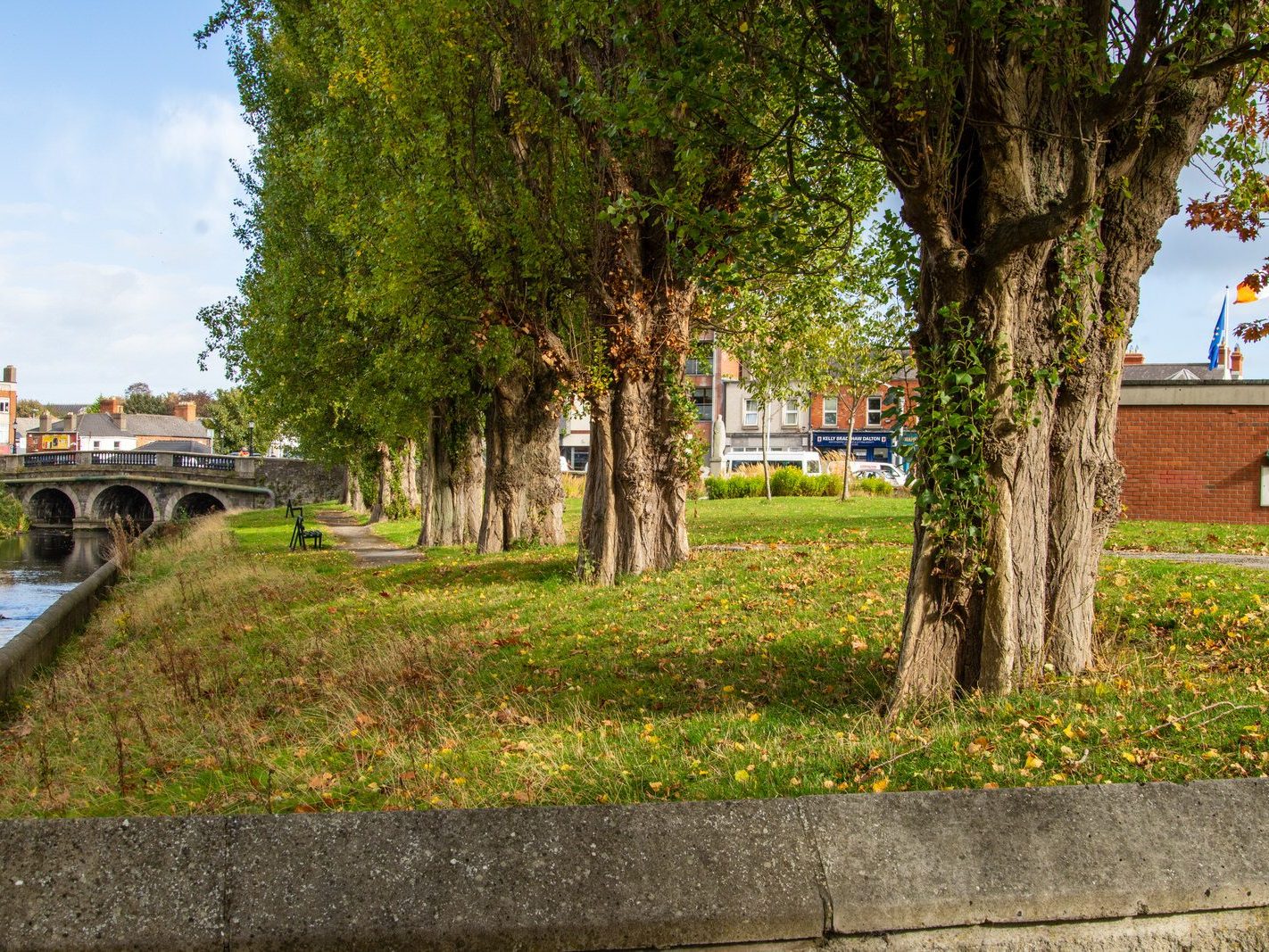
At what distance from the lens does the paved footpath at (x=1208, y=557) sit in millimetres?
12273

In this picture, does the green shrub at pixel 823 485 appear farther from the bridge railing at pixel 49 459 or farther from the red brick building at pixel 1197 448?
the bridge railing at pixel 49 459

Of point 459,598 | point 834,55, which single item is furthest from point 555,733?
point 459,598

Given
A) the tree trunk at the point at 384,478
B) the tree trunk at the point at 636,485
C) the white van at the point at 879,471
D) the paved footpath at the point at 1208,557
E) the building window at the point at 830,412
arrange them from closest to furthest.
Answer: the paved footpath at the point at 1208,557
the tree trunk at the point at 636,485
the tree trunk at the point at 384,478
the white van at the point at 879,471
the building window at the point at 830,412

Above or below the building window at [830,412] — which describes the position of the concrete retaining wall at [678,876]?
below

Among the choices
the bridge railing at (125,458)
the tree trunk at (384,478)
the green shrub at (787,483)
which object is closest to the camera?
the green shrub at (787,483)

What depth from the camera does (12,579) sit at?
101 ft

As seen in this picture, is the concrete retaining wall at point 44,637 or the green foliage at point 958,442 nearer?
the green foliage at point 958,442

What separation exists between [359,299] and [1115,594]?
11.6 m

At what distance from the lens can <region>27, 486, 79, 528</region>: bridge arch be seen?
224 ft

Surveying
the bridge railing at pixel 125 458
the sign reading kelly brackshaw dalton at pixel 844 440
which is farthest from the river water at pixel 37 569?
the sign reading kelly brackshaw dalton at pixel 844 440

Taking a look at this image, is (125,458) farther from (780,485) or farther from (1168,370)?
(1168,370)

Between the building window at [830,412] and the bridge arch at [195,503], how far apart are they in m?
35.0

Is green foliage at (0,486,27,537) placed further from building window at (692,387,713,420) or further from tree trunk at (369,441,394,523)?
building window at (692,387,713,420)

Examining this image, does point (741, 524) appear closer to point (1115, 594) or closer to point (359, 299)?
point (359, 299)
